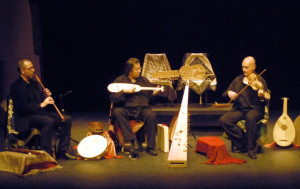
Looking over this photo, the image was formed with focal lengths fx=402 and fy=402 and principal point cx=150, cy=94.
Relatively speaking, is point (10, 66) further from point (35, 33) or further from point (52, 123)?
point (52, 123)

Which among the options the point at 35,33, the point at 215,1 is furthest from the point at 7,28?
the point at 215,1

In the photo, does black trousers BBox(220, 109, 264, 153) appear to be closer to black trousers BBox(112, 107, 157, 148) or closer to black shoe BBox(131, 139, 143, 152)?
black trousers BBox(112, 107, 157, 148)

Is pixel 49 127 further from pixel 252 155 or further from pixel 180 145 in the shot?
pixel 252 155

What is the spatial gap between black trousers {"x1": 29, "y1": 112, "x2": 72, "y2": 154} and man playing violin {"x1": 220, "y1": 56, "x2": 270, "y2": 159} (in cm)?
209

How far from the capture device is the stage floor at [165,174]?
13.8 feet

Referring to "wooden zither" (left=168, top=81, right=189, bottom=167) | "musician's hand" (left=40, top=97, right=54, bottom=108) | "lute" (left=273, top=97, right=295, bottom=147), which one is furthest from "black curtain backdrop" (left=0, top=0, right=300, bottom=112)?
"wooden zither" (left=168, top=81, right=189, bottom=167)

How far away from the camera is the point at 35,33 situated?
7.56 m

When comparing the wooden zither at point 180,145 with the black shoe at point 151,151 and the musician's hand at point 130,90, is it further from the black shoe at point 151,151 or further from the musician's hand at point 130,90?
the musician's hand at point 130,90

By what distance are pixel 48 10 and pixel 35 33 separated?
79 cm

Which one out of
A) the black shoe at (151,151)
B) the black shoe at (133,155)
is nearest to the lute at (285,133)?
the black shoe at (151,151)

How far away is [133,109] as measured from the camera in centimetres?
557

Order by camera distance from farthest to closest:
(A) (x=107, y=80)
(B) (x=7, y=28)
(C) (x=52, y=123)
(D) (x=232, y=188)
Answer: (A) (x=107, y=80) → (B) (x=7, y=28) → (C) (x=52, y=123) → (D) (x=232, y=188)

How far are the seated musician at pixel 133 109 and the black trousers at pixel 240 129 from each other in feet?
3.26

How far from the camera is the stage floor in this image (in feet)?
13.8
